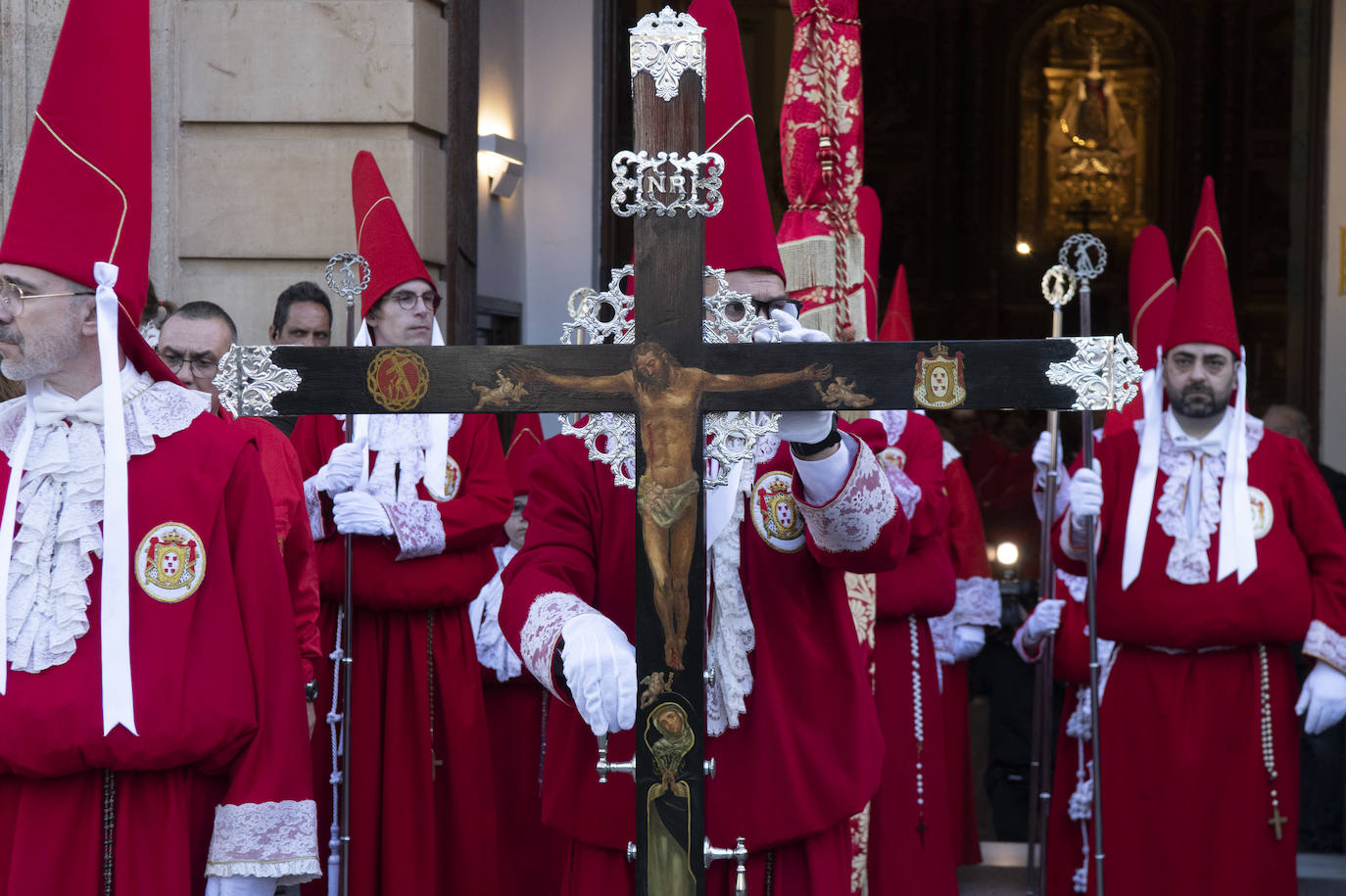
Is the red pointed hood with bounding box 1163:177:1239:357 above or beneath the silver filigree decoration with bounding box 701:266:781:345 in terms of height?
above

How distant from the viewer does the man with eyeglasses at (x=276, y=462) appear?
13.6ft

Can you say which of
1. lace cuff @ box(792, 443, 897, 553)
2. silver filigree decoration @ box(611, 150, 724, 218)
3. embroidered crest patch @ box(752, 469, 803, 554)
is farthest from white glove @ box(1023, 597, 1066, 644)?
silver filigree decoration @ box(611, 150, 724, 218)

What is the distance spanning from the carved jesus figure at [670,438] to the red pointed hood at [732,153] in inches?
15.2

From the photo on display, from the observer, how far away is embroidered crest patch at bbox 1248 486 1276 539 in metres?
5.29

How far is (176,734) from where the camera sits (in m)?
2.89

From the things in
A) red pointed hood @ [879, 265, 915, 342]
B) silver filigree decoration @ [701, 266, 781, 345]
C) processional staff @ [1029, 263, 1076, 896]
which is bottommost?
processional staff @ [1029, 263, 1076, 896]

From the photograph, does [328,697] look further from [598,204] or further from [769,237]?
[598,204]

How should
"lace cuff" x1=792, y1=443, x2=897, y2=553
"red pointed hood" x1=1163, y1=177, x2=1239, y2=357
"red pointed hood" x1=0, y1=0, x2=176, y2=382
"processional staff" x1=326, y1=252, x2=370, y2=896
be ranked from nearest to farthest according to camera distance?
"lace cuff" x1=792, y1=443, x2=897, y2=553, "red pointed hood" x1=0, y1=0, x2=176, y2=382, "processional staff" x1=326, y1=252, x2=370, y2=896, "red pointed hood" x1=1163, y1=177, x2=1239, y2=357

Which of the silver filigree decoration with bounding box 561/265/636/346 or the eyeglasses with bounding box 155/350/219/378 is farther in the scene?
the eyeglasses with bounding box 155/350/219/378

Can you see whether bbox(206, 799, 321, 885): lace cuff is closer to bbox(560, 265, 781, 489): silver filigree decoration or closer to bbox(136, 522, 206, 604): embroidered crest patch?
bbox(136, 522, 206, 604): embroidered crest patch

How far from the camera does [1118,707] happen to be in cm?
544

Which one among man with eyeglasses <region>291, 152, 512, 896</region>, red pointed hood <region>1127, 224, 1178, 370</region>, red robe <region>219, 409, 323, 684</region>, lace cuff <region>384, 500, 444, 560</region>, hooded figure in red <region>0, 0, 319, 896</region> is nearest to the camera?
hooded figure in red <region>0, 0, 319, 896</region>

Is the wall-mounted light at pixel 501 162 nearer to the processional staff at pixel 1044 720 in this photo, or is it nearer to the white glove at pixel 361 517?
the processional staff at pixel 1044 720

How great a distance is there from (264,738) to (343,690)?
82.8 inches
